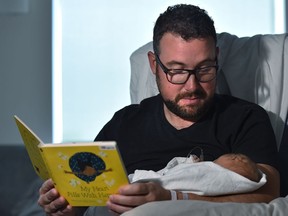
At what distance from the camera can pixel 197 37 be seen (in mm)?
1569

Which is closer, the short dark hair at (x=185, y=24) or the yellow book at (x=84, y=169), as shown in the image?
the yellow book at (x=84, y=169)

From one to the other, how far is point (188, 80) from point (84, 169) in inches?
16.8

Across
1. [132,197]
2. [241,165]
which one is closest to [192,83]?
[241,165]

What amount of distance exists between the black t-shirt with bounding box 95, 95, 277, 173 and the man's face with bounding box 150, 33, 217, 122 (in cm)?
5

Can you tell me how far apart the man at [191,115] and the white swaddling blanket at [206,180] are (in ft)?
0.43

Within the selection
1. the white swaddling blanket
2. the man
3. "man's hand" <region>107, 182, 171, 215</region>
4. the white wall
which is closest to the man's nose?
the man

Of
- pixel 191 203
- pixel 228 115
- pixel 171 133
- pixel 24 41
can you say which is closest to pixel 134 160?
pixel 171 133

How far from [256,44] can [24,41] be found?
1.22m

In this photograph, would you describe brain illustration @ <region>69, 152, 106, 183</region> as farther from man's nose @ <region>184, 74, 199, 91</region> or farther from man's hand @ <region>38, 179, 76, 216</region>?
man's nose @ <region>184, 74, 199, 91</region>

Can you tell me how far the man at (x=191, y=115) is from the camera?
156cm

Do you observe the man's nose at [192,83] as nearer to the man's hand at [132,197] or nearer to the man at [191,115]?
the man at [191,115]

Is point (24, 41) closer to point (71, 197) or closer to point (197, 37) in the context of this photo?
point (197, 37)

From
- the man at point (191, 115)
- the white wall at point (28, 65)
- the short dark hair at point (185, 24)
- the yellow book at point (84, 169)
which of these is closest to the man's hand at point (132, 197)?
the yellow book at point (84, 169)

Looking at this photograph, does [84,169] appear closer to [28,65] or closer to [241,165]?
[241,165]
